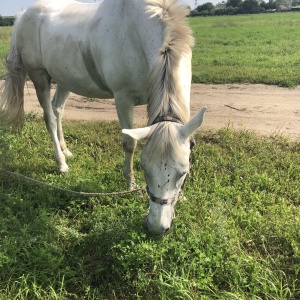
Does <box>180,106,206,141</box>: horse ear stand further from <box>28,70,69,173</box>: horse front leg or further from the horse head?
<box>28,70,69,173</box>: horse front leg

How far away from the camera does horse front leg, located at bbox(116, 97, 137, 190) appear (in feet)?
11.6

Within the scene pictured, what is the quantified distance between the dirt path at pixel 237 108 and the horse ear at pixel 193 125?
3.43 m

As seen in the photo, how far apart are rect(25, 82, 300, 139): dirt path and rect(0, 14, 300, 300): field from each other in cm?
77

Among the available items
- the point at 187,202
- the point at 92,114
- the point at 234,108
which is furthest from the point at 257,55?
the point at 187,202

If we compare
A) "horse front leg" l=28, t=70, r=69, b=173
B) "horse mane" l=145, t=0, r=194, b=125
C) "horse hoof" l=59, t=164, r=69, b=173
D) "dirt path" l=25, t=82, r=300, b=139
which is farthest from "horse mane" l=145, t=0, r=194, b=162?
"dirt path" l=25, t=82, r=300, b=139

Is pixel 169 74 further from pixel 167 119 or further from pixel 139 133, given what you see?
pixel 139 133

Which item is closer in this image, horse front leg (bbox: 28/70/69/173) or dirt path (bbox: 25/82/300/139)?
horse front leg (bbox: 28/70/69/173)

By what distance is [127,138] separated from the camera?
3.69m

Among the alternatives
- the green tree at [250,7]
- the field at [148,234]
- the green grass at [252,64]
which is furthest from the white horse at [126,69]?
the green tree at [250,7]

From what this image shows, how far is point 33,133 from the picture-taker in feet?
17.9

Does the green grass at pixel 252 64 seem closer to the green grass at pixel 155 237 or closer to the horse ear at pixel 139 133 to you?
the green grass at pixel 155 237

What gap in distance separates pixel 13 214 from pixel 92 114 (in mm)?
3613

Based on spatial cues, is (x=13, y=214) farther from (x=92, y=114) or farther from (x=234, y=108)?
(x=234, y=108)

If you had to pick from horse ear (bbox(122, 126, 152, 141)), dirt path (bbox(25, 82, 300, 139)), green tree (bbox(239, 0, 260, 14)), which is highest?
green tree (bbox(239, 0, 260, 14))
